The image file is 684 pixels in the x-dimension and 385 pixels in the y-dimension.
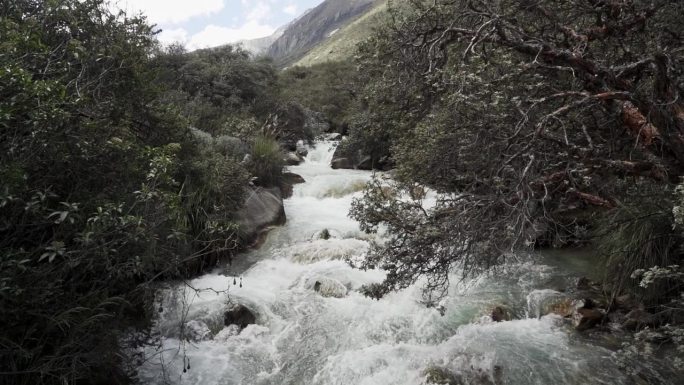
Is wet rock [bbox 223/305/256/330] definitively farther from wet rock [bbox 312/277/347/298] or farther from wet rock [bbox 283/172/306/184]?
wet rock [bbox 283/172/306/184]

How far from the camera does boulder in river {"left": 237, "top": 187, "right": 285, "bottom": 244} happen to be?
1088 cm

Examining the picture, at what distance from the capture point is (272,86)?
24875 mm

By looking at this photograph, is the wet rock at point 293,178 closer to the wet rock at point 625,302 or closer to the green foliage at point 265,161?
the green foliage at point 265,161

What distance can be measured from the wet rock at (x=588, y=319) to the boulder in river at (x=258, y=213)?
23.5 ft

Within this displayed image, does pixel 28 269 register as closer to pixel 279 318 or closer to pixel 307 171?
pixel 279 318

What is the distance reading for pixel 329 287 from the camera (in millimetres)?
8312

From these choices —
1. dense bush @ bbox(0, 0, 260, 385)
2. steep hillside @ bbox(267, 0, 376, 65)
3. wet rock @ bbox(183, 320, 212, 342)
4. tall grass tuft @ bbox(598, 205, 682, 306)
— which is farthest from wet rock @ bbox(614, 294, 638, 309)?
steep hillside @ bbox(267, 0, 376, 65)

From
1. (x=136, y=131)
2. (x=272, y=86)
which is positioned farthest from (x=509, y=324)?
(x=272, y=86)

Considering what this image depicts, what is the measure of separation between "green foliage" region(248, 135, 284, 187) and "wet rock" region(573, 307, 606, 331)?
9.43 meters

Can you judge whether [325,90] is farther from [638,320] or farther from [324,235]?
[638,320]

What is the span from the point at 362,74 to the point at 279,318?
4.30 meters

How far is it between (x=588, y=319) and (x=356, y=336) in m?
3.47

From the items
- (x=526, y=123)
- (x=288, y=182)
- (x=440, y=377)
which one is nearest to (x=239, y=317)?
(x=440, y=377)

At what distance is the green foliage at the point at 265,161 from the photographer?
13359 millimetres
